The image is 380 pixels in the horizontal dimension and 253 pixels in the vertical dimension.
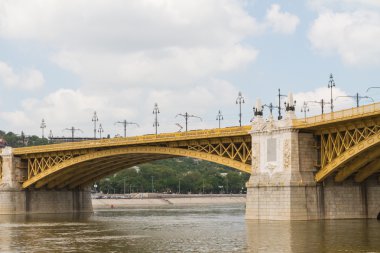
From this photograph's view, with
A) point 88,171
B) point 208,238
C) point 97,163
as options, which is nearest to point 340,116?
point 208,238

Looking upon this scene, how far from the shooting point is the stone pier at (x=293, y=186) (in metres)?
73.8

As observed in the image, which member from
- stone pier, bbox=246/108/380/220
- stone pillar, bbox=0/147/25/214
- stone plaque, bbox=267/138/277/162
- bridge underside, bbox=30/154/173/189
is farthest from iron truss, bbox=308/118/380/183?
stone pillar, bbox=0/147/25/214

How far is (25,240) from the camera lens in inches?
2328

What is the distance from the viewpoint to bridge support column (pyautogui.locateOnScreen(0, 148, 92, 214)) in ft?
370

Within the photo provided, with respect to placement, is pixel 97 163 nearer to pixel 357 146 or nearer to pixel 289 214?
pixel 289 214

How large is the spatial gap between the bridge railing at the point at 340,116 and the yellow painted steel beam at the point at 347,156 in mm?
2252

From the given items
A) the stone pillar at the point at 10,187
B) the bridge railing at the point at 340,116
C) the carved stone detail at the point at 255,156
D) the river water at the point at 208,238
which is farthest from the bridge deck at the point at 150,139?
the river water at the point at 208,238

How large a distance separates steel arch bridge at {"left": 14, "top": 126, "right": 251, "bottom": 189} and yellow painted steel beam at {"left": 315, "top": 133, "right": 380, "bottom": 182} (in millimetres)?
9544

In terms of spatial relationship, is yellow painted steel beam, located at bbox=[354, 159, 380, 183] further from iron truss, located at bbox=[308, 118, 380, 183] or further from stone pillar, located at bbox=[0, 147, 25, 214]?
stone pillar, located at bbox=[0, 147, 25, 214]

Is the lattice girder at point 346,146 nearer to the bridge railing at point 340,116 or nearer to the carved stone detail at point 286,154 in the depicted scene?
the bridge railing at point 340,116

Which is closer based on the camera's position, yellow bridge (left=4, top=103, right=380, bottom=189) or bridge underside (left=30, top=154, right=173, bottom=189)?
yellow bridge (left=4, top=103, right=380, bottom=189)

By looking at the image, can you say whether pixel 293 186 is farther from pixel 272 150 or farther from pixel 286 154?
pixel 272 150

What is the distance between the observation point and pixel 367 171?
249 ft

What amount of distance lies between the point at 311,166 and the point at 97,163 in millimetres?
42544
